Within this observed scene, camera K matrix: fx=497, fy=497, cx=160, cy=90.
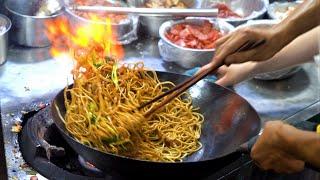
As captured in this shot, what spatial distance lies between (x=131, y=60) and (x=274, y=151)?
150cm

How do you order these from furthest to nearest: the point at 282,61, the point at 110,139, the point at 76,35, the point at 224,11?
1. the point at 224,11
2. the point at 76,35
3. the point at 282,61
4. the point at 110,139

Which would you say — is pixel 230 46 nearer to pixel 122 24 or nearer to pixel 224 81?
pixel 224 81

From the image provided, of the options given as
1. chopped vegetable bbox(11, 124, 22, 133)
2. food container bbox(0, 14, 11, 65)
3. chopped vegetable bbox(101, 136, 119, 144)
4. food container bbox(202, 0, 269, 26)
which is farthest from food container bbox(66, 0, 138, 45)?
chopped vegetable bbox(101, 136, 119, 144)

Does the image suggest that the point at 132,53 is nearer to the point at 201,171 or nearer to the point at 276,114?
the point at 276,114

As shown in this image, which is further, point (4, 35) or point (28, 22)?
point (28, 22)

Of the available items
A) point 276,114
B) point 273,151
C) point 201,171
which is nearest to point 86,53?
point 201,171

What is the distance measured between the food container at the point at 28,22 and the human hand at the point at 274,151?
1.68m

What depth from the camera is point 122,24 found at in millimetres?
3131

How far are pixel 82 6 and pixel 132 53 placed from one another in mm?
436

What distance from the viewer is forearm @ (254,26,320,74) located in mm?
2842

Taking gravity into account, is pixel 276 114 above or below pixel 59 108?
below

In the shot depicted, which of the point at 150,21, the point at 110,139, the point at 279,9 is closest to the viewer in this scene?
the point at 110,139

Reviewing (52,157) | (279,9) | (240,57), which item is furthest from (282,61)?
(52,157)

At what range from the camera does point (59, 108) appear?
7.13 ft
